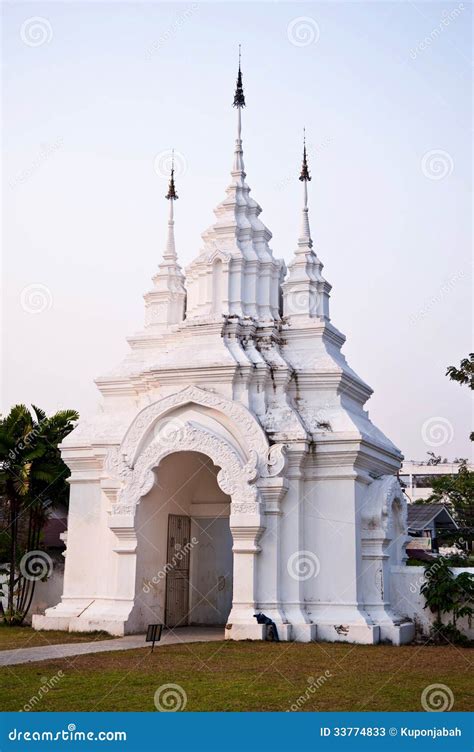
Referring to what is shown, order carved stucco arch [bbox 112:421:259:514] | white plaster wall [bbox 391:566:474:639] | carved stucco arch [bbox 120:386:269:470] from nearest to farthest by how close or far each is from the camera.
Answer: carved stucco arch [bbox 112:421:259:514] < carved stucco arch [bbox 120:386:269:470] < white plaster wall [bbox 391:566:474:639]

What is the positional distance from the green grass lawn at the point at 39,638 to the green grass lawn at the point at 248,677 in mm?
2067

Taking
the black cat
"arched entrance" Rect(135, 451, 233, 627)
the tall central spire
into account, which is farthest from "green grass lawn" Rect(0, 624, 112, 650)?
the tall central spire

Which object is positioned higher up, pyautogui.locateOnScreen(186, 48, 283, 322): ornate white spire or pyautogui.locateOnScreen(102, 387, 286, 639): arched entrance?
pyautogui.locateOnScreen(186, 48, 283, 322): ornate white spire

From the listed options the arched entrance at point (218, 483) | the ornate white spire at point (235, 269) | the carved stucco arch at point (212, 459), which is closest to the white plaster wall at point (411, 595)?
the arched entrance at point (218, 483)

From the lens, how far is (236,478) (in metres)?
16.7

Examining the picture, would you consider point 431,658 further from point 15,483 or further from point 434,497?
point 434,497

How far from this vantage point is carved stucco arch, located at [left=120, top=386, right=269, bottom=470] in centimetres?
1702

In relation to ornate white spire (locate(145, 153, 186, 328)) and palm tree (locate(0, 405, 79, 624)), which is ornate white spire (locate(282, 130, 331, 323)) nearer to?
ornate white spire (locate(145, 153, 186, 328))

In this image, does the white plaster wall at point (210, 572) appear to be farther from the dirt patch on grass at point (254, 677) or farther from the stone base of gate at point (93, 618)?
the dirt patch on grass at point (254, 677)

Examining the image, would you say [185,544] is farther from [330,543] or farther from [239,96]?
[239,96]

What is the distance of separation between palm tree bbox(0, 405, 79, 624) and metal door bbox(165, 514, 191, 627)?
3.64m

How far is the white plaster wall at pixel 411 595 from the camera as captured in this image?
688 inches

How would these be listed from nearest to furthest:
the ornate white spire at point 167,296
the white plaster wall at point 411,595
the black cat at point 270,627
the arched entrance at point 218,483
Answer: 1. the black cat at point 270,627
2. the arched entrance at point 218,483
3. the white plaster wall at point 411,595
4. the ornate white spire at point 167,296

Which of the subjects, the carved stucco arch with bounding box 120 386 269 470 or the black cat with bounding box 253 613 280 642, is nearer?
the black cat with bounding box 253 613 280 642
